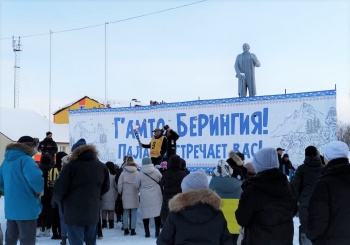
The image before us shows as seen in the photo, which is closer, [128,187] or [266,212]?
[266,212]

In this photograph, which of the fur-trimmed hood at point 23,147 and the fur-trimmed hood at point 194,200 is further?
the fur-trimmed hood at point 23,147

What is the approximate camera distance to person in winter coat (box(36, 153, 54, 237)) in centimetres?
938

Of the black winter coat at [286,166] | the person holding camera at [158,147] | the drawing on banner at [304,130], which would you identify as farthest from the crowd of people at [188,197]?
the drawing on banner at [304,130]

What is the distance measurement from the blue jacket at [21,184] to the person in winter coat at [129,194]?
428cm

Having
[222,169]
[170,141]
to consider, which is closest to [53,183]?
[170,141]

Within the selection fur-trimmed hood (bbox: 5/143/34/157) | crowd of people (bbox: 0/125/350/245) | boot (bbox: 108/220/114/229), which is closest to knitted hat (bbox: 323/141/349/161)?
crowd of people (bbox: 0/125/350/245)

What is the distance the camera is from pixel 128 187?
1017 centimetres

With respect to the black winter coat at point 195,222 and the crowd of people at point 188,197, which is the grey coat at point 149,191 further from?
the black winter coat at point 195,222

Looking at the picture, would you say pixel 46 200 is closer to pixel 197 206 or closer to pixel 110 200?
pixel 110 200

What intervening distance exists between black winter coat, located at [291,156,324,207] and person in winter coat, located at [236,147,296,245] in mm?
2937

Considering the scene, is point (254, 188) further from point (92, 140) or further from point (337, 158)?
point (92, 140)

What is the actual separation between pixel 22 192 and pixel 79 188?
0.67 meters

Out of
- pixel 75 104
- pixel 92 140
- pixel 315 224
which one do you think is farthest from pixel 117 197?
pixel 75 104

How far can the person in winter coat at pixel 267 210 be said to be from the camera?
4.01 m
